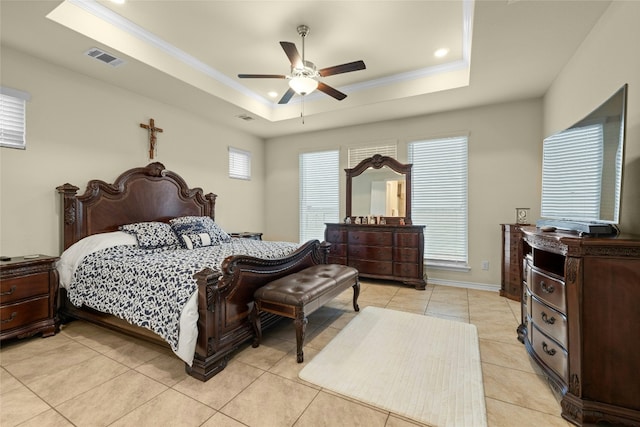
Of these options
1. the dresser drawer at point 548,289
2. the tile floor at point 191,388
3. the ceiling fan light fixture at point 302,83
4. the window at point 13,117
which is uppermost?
the ceiling fan light fixture at point 302,83

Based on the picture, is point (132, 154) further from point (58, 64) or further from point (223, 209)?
point (223, 209)

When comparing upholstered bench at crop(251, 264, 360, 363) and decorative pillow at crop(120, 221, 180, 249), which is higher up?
decorative pillow at crop(120, 221, 180, 249)

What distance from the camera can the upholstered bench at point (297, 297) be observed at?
2.24 meters

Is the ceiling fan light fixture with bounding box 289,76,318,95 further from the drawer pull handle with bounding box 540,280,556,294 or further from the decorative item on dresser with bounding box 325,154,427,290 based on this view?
the drawer pull handle with bounding box 540,280,556,294

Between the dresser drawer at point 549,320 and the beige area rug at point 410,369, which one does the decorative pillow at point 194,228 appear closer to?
the beige area rug at point 410,369

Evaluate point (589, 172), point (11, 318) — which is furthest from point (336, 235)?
point (11, 318)

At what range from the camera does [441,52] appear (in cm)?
331

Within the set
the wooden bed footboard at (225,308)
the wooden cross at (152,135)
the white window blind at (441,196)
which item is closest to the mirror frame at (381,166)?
the white window blind at (441,196)

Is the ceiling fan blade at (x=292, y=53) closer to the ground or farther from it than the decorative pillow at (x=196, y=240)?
farther from it

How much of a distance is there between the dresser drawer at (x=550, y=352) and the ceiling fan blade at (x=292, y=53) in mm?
2819

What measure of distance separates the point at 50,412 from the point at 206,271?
45.8 inches

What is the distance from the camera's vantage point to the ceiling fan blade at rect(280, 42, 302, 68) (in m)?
2.32

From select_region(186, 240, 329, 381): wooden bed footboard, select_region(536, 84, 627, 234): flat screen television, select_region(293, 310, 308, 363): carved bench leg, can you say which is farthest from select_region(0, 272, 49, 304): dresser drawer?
select_region(536, 84, 627, 234): flat screen television

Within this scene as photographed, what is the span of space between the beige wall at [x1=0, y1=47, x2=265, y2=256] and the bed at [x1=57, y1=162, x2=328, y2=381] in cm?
18
